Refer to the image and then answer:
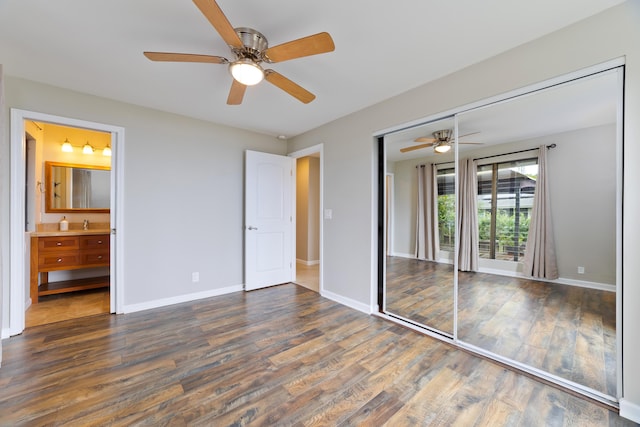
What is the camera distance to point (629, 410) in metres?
1.46

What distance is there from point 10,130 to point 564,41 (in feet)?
15.3

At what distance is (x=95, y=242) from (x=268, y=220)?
258 centimetres

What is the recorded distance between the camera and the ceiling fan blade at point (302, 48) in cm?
143

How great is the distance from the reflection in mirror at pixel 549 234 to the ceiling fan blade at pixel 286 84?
1.50 meters

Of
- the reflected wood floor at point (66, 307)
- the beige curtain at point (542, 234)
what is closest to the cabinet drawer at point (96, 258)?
the reflected wood floor at point (66, 307)

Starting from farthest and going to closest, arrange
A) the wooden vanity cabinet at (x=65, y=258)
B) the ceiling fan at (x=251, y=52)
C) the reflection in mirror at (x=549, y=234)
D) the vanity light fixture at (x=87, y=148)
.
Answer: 1. the vanity light fixture at (x=87, y=148)
2. the wooden vanity cabinet at (x=65, y=258)
3. the reflection in mirror at (x=549, y=234)
4. the ceiling fan at (x=251, y=52)

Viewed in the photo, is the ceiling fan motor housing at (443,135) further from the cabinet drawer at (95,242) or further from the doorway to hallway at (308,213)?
the cabinet drawer at (95,242)

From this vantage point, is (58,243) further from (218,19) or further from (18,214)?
(218,19)

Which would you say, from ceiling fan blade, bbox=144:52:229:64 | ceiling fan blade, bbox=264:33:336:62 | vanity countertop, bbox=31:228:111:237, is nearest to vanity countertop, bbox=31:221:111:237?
vanity countertop, bbox=31:228:111:237

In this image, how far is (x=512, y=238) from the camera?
2596mm

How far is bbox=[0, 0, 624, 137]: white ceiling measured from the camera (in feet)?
5.10

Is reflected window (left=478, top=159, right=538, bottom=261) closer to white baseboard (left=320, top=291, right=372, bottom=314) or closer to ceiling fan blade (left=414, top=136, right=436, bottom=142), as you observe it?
ceiling fan blade (left=414, top=136, right=436, bottom=142)

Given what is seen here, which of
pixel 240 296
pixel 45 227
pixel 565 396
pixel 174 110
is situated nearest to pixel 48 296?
pixel 45 227

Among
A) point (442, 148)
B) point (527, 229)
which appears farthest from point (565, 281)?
point (442, 148)
